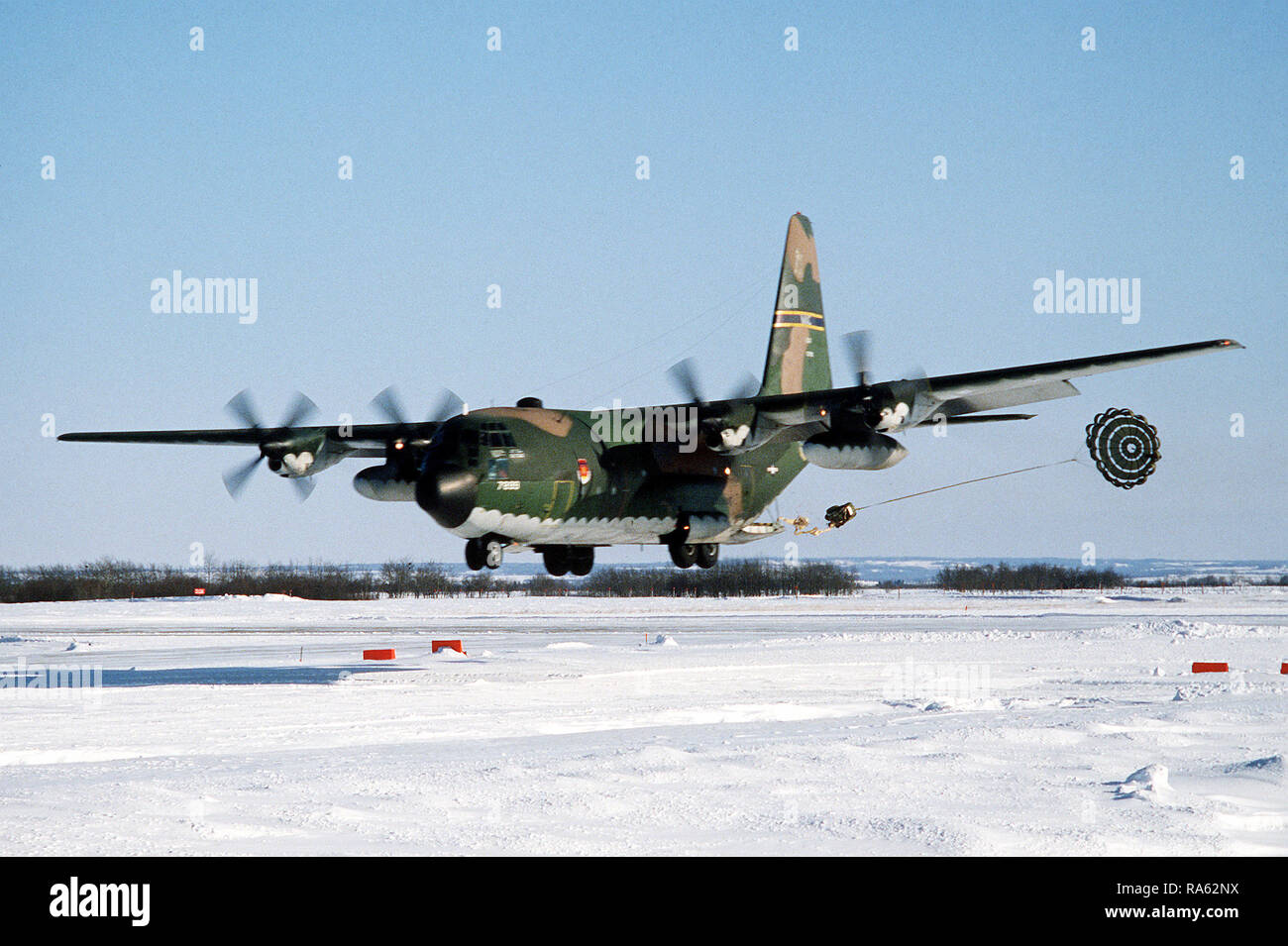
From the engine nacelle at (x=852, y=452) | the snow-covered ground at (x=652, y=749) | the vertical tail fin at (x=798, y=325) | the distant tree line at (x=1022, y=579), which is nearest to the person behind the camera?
the snow-covered ground at (x=652, y=749)

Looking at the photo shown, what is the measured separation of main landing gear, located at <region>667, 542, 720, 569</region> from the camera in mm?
30516

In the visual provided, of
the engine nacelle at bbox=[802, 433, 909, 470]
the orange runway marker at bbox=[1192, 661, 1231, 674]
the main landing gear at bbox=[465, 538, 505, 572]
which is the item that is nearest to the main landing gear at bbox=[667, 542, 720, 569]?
the engine nacelle at bbox=[802, 433, 909, 470]

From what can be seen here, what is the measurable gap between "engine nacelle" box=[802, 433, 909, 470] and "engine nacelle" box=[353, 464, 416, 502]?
29.4ft

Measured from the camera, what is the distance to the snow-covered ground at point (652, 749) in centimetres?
1341

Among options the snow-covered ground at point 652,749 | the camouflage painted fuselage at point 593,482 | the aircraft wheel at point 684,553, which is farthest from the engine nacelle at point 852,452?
the snow-covered ground at point 652,749

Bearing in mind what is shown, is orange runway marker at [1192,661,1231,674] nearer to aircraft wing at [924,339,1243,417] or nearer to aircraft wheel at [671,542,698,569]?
aircraft wing at [924,339,1243,417]

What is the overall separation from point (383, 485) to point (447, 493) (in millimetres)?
3784

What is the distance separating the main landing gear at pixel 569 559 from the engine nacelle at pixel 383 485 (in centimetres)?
393

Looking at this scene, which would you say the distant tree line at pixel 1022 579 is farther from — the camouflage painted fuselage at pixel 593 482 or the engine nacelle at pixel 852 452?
the engine nacelle at pixel 852 452

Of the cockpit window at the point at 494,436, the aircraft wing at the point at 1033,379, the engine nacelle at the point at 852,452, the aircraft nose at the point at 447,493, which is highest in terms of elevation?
the aircraft wing at the point at 1033,379

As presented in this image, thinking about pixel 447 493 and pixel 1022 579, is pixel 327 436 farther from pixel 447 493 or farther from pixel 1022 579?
pixel 1022 579

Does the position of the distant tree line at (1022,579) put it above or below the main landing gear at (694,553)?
below

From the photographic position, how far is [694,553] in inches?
1219
